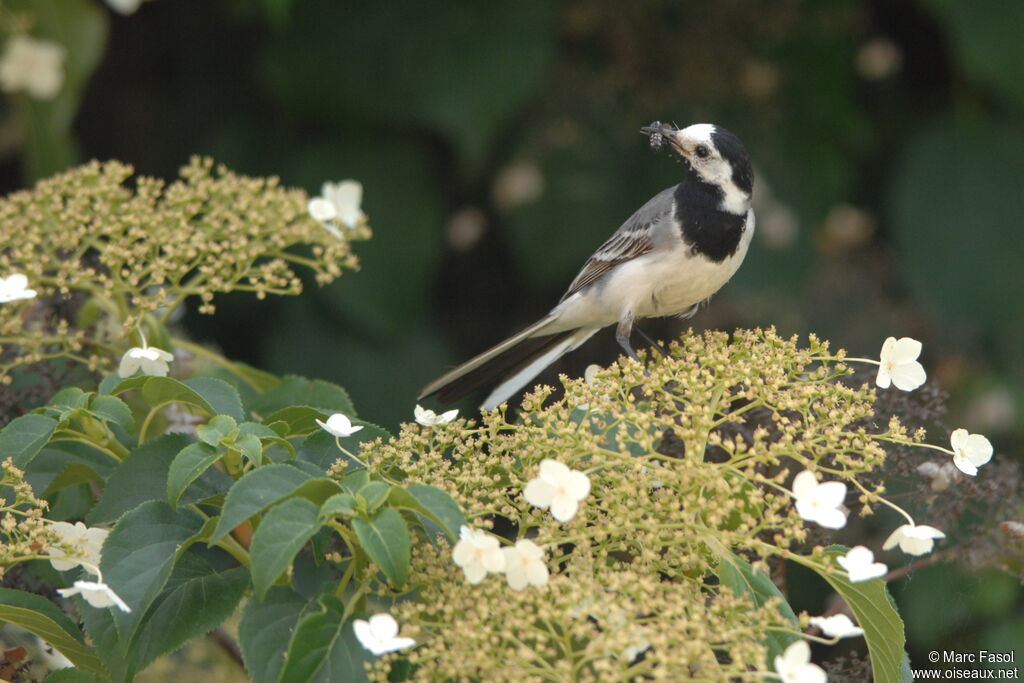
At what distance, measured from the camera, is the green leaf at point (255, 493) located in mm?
1194

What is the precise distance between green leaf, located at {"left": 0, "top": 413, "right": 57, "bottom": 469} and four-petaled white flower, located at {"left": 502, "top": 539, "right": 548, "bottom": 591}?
1.77 ft

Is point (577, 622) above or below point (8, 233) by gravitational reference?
below

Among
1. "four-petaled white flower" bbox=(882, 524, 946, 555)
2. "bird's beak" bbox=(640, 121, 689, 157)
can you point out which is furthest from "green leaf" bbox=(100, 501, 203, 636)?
"bird's beak" bbox=(640, 121, 689, 157)

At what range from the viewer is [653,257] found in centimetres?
222

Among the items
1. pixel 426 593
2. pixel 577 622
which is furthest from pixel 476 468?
pixel 577 622

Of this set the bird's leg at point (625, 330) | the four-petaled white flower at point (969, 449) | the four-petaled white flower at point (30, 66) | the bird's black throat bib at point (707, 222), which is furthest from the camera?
the four-petaled white flower at point (30, 66)

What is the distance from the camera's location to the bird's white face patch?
2059 millimetres

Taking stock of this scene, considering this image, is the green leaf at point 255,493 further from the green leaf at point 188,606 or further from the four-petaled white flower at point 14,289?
the four-petaled white flower at point 14,289

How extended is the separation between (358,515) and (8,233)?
0.91 metres

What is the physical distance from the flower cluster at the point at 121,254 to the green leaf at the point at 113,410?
233 mm

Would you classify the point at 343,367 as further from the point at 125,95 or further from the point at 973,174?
the point at 973,174

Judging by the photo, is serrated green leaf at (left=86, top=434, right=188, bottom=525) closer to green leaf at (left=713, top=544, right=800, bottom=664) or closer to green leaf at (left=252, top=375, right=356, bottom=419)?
green leaf at (left=252, top=375, right=356, bottom=419)

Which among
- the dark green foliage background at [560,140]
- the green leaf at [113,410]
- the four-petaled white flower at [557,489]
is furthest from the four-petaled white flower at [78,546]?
the dark green foliage background at [560,140]

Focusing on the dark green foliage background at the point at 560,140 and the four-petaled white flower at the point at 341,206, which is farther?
the dark green foliage background at the point at 560,140
